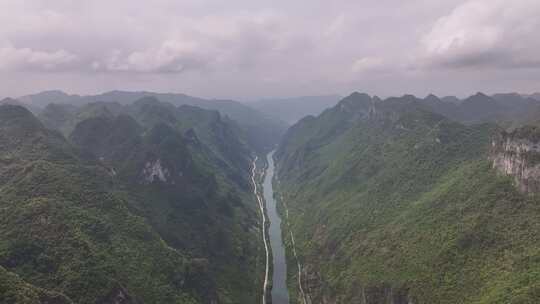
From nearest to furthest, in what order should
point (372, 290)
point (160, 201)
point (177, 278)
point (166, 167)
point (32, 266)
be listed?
point (32, 266)
point (372, 290)
point (177, 278)
point (160, 201)
point (166, 167)

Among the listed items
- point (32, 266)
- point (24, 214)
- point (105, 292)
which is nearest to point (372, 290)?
point (105, 292)

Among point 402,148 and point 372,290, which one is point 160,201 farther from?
point 402,148

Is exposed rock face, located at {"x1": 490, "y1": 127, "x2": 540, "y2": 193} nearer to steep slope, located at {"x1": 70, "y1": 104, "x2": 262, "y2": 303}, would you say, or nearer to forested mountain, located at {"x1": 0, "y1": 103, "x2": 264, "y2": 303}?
steep slope, located at {"x1": 70, "y1": 104, "x2": 262, "y2": 303}

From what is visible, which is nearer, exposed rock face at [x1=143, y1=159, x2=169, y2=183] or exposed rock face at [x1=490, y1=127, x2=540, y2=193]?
exposed rock face at [x1=490, y1=127, x2=540, y2=193]

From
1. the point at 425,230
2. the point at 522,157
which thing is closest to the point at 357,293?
the point at 425,230

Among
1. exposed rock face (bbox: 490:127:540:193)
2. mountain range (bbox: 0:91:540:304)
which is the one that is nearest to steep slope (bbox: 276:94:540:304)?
mountain range (bbox: 0:91:540:304)

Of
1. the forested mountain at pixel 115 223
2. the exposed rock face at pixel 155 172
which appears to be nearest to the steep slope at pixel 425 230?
the forested mountain at pixel 115 223

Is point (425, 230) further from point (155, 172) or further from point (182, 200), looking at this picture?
point (155, 172)
